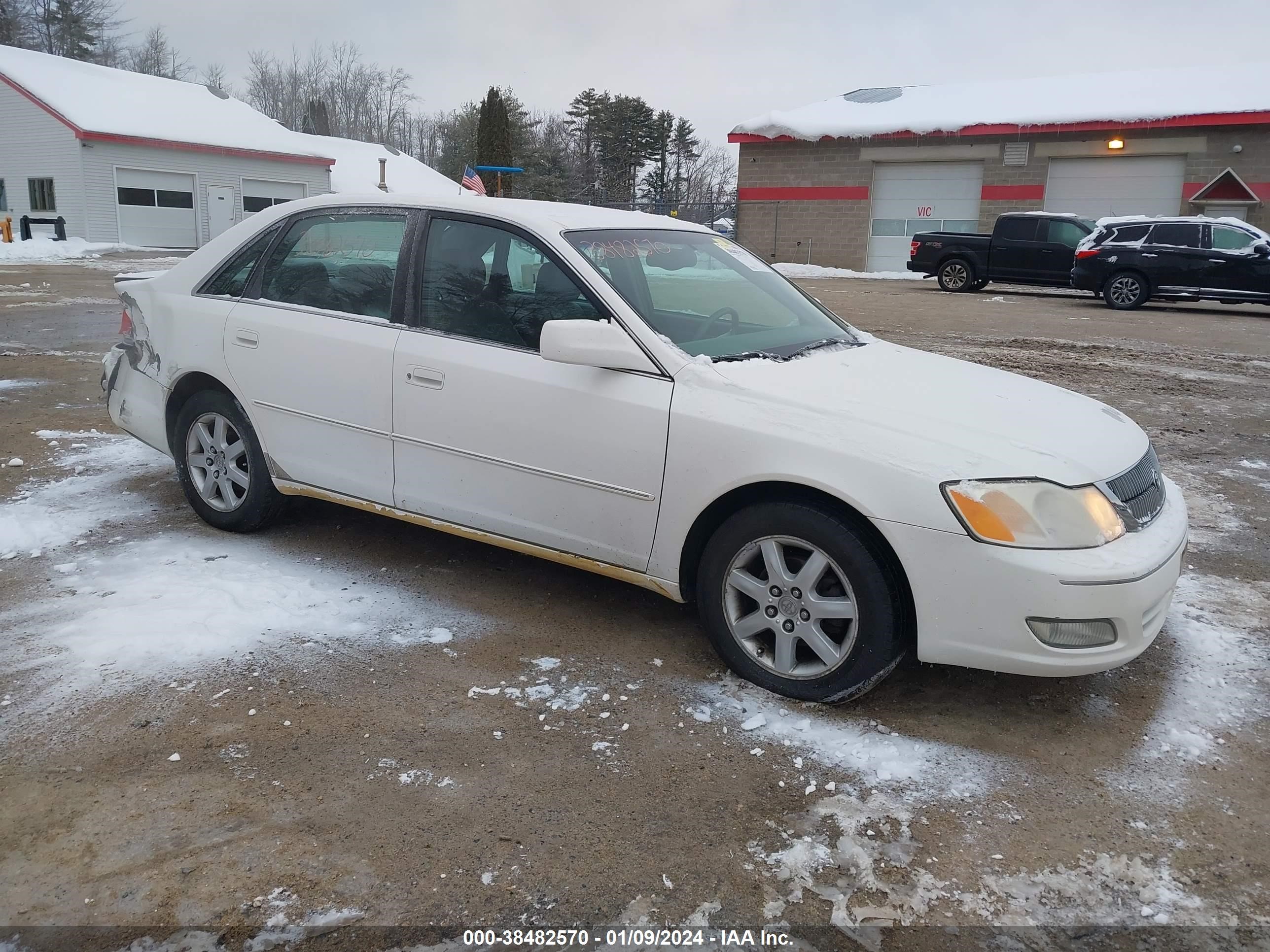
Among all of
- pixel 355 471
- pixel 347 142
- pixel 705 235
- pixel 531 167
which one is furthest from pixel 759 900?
pixel 531 167

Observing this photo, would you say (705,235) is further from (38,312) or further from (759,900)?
(38,312)

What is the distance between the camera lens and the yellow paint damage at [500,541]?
3.51m

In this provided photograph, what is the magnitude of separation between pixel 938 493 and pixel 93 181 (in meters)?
34.5

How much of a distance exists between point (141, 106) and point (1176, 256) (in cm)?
3292

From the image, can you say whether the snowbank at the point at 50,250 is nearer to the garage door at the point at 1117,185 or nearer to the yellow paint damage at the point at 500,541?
the yellow paint damage at the point at 500,541

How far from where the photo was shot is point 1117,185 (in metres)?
27.5

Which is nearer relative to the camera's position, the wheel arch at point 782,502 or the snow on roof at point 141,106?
the wheel arch at point 782,502

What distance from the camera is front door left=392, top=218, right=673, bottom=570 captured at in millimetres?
3416

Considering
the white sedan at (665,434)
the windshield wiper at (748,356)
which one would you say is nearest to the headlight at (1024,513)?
the white sedan at (665,434)

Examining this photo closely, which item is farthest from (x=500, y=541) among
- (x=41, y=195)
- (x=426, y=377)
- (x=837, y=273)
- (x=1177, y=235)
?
(x=41, y=195)

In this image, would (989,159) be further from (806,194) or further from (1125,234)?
(1125,234)

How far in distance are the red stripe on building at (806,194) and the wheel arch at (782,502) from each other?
2917 cm

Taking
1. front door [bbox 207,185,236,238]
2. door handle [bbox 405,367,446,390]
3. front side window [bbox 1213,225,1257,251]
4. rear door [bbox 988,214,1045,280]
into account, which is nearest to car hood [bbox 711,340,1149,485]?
door handle [bbox 405,367,446,390]

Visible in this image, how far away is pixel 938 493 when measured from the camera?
9.46ft
